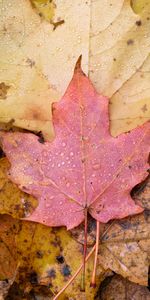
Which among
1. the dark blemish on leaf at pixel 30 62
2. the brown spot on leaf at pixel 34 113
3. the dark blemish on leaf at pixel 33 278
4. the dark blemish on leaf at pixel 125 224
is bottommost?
the dark blemish on leaf at pixel 33 278

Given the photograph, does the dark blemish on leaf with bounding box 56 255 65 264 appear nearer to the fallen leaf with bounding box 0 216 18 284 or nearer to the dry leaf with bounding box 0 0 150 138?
the fallen leaf with bounding box 0 216 18 284

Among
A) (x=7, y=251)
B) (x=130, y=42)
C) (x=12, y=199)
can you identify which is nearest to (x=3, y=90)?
(x=12, y=199)

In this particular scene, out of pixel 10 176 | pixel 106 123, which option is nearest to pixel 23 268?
pixel 10 176

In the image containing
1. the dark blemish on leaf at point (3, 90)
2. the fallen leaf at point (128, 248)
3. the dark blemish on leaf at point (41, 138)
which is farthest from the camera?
the dark blemish on leaf at point (3, 90)

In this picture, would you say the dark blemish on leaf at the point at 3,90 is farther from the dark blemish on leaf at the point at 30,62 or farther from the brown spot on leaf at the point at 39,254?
the brown spot on leaf at the point at 39,254

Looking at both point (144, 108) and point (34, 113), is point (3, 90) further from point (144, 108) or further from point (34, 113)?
point (144, 108)

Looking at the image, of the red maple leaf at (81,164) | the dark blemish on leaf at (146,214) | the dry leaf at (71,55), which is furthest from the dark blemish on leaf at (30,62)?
the dark blemish on leaf at (146,214)

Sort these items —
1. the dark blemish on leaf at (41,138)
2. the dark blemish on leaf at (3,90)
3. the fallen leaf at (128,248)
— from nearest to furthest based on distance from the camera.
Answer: the fallen leaf at (128,248) < the dark blemish on leaf at (41,138) < the dark blemish on leaf at (3,90)

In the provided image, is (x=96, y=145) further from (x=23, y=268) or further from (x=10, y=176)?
(x=23, y=268)

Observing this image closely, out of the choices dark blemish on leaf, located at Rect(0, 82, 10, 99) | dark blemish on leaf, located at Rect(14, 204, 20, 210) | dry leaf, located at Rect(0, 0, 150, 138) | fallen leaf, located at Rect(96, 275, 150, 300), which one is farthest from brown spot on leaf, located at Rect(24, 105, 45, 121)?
fallen leaf, located at Rect(96, 275, 150, 300)
